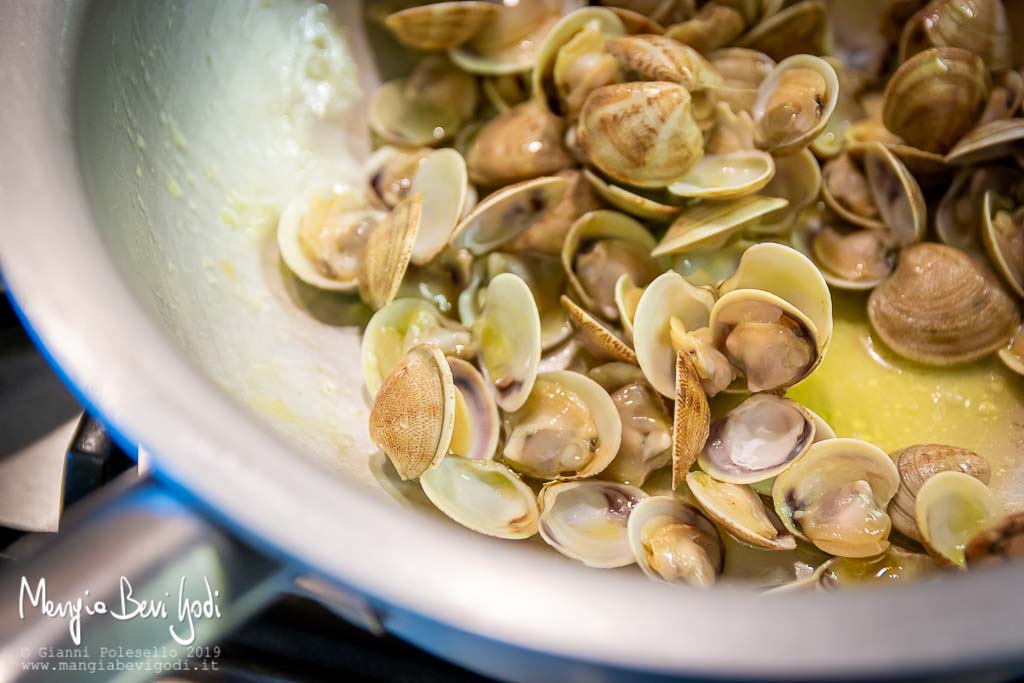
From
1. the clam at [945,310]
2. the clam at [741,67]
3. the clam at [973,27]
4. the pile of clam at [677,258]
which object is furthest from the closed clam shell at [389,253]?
the clam at [973,27]

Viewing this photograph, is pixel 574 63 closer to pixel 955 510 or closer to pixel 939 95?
pixel 939 95

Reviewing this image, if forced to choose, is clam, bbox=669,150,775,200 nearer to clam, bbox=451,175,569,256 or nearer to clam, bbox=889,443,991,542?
clam, bbox=451,175,569,256

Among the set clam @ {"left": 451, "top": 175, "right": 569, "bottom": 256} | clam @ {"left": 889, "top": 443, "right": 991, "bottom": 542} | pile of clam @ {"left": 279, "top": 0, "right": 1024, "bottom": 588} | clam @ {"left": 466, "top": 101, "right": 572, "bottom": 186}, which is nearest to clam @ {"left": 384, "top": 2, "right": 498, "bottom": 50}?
pile of clam @ {"left": 279, "top": 0, "right": 1024, "bottom": 588}

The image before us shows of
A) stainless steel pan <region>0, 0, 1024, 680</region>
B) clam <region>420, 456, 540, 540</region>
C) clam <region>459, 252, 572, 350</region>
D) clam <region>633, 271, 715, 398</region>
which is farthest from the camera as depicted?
clam <region>459, 252, 572, 350</region>

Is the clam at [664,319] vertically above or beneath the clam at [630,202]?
beneath

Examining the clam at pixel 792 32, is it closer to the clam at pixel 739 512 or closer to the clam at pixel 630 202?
the clam at pixel 630 202

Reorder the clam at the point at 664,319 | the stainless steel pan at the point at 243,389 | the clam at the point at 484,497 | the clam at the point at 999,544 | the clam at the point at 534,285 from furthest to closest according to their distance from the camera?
the clam at the point at 534,285
the clam at the point at 664,319
the clam at the point at 484,497
the clam at the point at 999,544
the stainless steel pan at the point at 243,389
